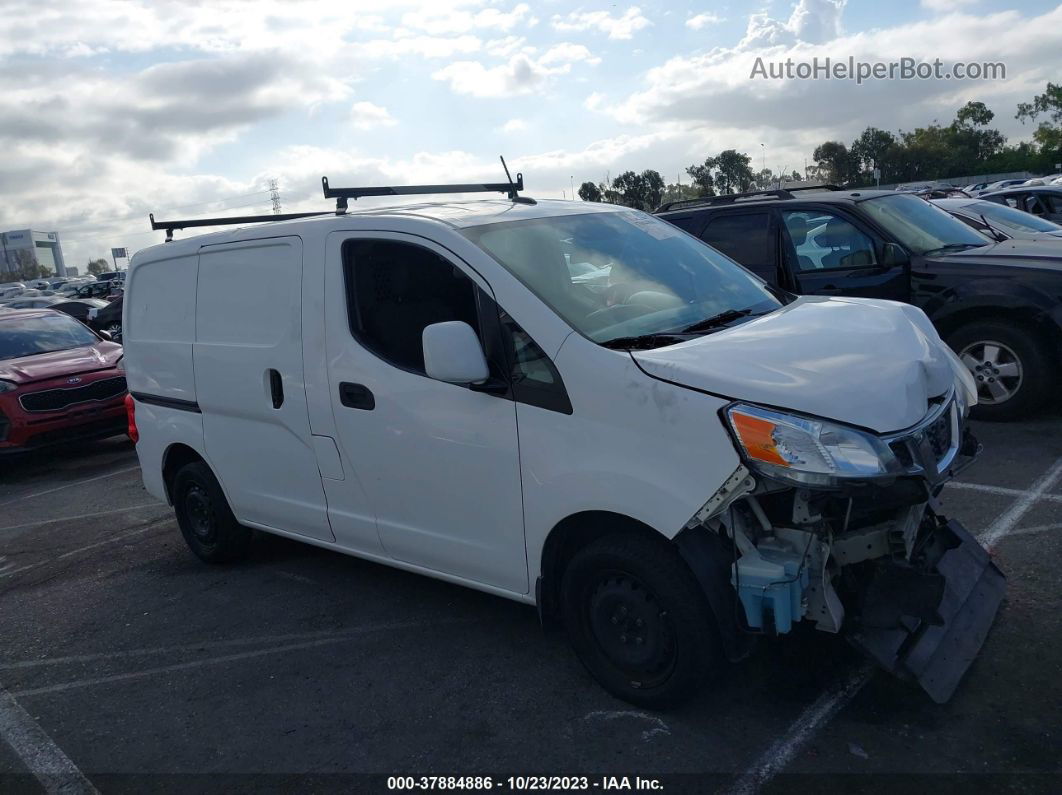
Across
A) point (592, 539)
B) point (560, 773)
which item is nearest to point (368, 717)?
point (560, 773)

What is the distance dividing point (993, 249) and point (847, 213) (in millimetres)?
1205

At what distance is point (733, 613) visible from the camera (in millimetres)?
3174

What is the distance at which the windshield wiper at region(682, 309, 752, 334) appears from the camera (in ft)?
12.3

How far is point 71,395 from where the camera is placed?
31.7 feet

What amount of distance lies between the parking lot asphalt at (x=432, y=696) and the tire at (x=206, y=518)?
0.16m

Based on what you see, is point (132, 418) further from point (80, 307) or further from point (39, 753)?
point (80, 307)

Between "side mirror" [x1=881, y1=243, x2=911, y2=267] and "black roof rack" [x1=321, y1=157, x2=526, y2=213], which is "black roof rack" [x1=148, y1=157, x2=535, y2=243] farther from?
"side mirror" [x1=881, y1=243, x2=911, y2=267]

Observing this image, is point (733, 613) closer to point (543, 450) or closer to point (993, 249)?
point (543, 450)

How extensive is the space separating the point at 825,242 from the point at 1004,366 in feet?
5.53

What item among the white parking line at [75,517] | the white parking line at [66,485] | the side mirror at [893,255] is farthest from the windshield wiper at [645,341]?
the white parking line at [66,485]

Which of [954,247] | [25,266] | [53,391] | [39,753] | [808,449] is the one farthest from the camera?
[25,266]

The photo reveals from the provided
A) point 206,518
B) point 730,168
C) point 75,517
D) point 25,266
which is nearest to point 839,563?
point 206,518

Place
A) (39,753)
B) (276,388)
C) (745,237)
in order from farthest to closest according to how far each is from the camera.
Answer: (745,237) → (276,388) → (39,753)

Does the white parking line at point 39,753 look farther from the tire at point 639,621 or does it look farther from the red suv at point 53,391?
the red suv at point 53,391
